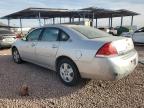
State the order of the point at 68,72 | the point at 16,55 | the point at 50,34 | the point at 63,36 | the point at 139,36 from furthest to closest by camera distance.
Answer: the point at 139,36
the point at 16,55
the point at 50,34
the point at 63,36
the point at 68,72

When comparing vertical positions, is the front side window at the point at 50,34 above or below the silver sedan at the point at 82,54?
above

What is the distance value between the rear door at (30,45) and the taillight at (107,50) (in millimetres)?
2605

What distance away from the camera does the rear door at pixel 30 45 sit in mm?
6477

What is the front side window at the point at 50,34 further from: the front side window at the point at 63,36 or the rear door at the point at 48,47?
the front side window at the point at 63,36

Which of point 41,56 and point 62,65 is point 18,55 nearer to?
point 41,56

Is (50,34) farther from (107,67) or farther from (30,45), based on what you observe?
(107,67)

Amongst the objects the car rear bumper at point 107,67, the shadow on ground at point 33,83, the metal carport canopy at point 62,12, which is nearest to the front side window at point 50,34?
the shadow on ground at point 33,83

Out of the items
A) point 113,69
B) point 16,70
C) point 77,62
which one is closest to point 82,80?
point 77,62

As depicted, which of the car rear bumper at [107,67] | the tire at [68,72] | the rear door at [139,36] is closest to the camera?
the car rear bumper at [107,67]

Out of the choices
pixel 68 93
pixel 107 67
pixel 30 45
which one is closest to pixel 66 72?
pixel 68 93

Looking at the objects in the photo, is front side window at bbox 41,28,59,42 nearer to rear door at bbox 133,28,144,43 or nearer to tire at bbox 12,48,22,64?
tire at bbox 12,48,22,64

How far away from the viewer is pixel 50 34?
588 cm

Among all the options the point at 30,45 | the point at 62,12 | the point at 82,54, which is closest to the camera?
the point at 82,54

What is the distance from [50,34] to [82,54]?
1.58 metres
